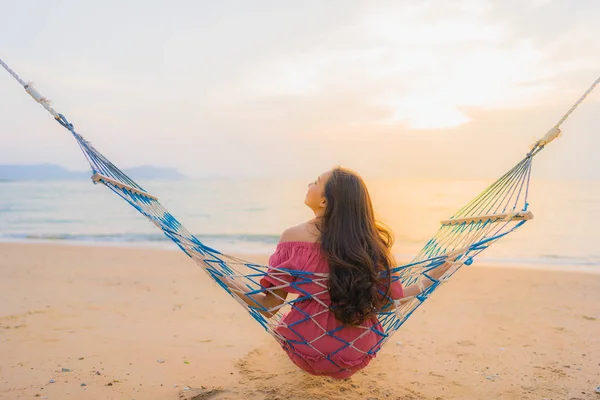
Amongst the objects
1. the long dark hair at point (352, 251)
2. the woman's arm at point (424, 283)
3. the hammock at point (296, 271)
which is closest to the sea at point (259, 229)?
the hammock at point (296, 271)

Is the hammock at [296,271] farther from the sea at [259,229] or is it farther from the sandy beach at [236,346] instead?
the sea at [259,229]

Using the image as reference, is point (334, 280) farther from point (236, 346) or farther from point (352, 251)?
point (236, 346)

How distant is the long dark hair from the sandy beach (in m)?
0.62

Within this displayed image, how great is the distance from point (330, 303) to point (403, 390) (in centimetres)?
82

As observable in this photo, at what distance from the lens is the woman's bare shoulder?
1.74 m

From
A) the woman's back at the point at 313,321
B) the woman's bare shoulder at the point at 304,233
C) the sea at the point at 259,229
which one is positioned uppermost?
the woman's bare shoulder at the point at 304,233

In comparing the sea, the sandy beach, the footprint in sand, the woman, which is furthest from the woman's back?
the sea

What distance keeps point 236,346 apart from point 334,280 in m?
1.42

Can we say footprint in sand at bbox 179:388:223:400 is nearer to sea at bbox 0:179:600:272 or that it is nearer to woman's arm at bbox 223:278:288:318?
woman's arm at bbox 223:278:288:318

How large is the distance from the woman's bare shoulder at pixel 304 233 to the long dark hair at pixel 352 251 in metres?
0.03

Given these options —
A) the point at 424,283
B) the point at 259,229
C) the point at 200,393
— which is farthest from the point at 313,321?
the point at 259,229

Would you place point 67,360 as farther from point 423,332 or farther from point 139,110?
point 139,110

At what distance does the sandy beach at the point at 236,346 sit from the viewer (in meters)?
2.24

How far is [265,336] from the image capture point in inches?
121
